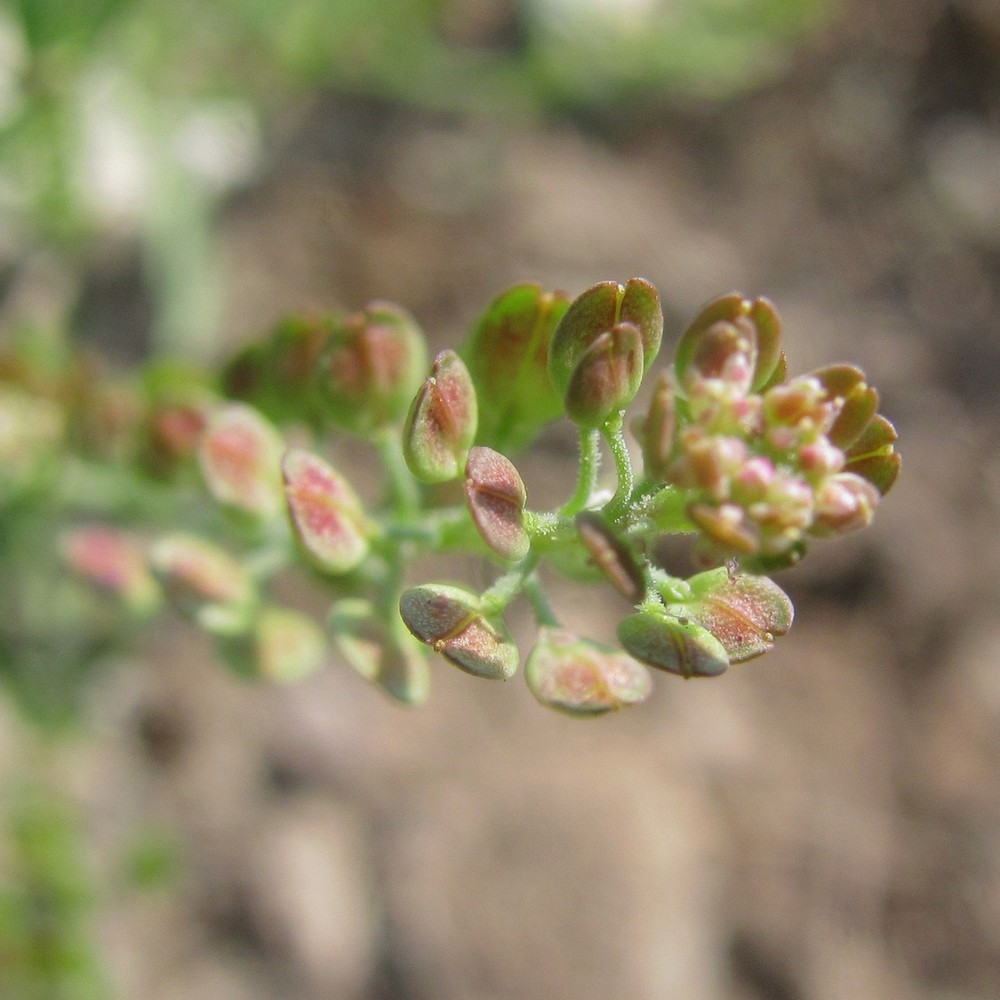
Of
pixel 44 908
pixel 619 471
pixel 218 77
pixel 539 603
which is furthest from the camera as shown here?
pixel 218 77

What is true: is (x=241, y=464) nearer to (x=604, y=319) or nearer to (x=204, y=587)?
(x=204, y=587)

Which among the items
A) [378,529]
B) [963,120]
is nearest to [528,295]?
[378,529]

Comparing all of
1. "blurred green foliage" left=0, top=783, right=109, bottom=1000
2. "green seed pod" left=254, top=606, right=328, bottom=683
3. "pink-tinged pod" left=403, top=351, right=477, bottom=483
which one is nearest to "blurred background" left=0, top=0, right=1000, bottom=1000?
"blurred green foliage" left=0, top=783, right=109, bottom=1000

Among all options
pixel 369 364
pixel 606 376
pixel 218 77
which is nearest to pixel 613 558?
pixel 606 376

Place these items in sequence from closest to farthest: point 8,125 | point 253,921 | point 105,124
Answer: point 8,125 → point 253,921 → point 105,124

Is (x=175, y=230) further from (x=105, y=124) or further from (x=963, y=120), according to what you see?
(x=963, y=120)

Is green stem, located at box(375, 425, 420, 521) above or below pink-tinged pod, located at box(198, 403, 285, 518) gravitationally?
above

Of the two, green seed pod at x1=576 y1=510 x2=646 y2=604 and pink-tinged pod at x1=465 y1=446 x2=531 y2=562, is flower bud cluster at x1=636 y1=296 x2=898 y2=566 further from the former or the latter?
pink-tinged pod at x1=465 y1=446 x2=531 y2=562
